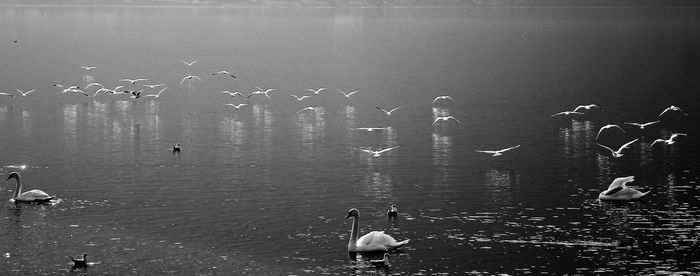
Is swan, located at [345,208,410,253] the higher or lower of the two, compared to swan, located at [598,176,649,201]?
lower

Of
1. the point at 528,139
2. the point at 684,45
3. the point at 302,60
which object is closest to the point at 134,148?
the point at 528,139

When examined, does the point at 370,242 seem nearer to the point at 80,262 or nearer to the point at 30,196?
the point at 80,262

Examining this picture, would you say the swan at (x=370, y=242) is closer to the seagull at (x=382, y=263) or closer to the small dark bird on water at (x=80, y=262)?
the seagull at (x=382, y=263)

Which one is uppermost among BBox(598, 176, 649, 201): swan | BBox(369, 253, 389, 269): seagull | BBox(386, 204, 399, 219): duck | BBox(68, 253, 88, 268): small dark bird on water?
BBox(598, 176, 649, 201): swan

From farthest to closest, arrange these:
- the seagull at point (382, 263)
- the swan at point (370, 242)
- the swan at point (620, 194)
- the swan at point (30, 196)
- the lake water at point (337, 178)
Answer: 1. the swan at point (620, 194)
2. the swan at point (30, 196)
3. the lake water at point (337, 178)
4. the swan at point (370, 242)
5. the seagull at point (382, 263)

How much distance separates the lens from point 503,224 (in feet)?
149

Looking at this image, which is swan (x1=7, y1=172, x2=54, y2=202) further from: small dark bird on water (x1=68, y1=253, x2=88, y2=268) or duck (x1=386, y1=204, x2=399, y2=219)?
duck (x1=386, y1=204, x2=399, y2=219)

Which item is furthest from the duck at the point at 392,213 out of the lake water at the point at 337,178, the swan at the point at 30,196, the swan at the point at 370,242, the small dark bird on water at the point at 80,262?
the swan at the point at 30,196

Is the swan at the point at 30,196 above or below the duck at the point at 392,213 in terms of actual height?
above

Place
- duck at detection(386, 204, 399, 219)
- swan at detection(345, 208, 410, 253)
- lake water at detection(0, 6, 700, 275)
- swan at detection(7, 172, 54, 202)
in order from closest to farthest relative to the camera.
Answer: swan at detection(345, 208, 410, 253)
lake water at detection(0, 6, 700, 275)
duck at detection(386, 204, 399, 219)
swan at detection(7, 172, 54, 202)

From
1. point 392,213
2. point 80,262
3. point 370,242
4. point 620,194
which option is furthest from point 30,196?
point 620,194

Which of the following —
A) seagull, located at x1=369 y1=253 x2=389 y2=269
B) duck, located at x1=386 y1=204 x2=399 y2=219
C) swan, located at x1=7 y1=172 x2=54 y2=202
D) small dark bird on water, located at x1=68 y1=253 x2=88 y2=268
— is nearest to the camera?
small dark bird on water, located at x1=68 y1=253 x2=88 y2=268

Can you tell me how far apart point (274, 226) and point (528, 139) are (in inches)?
1173

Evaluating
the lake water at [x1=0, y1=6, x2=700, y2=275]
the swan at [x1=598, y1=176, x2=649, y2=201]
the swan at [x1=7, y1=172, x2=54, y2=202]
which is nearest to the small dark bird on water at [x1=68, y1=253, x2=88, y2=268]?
the lake water at [x1=0, y1=6, x2=700, y2=275]
